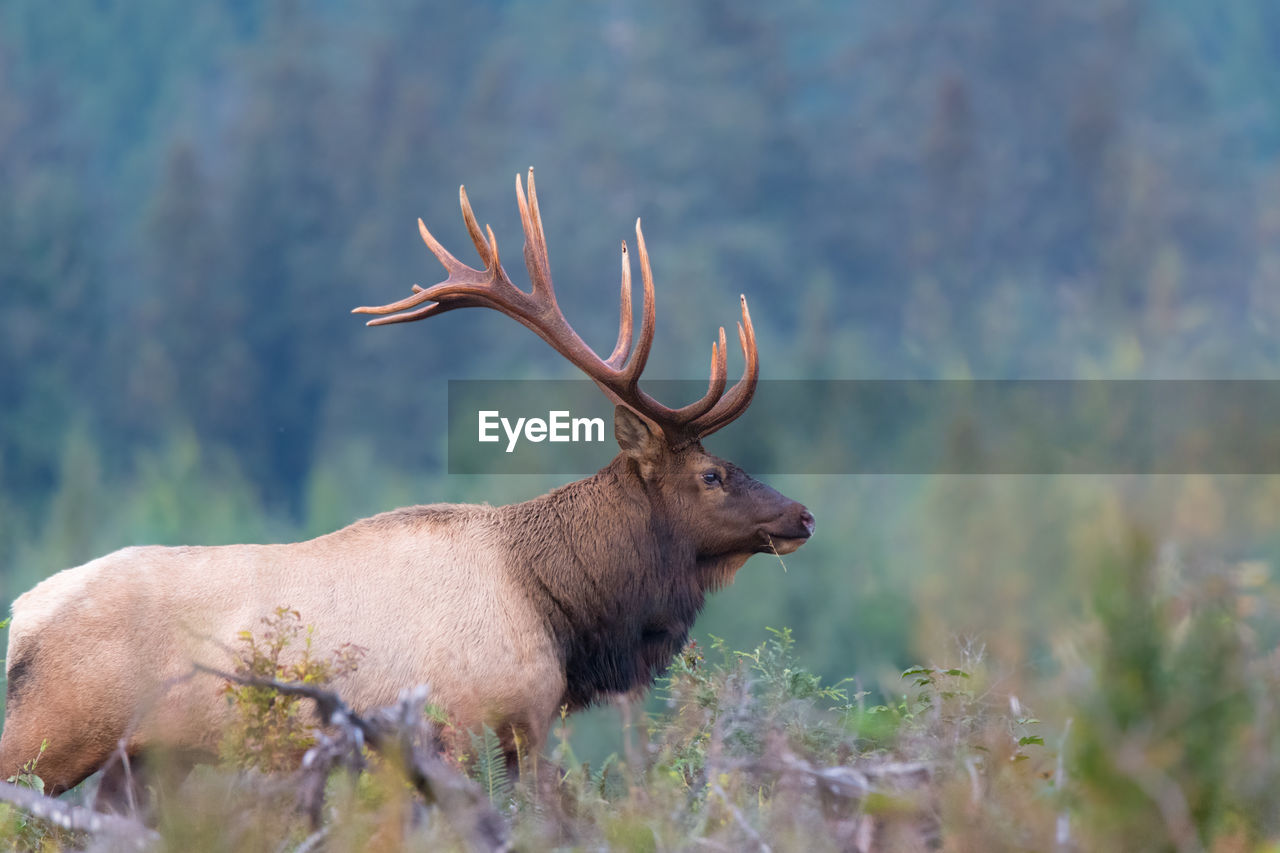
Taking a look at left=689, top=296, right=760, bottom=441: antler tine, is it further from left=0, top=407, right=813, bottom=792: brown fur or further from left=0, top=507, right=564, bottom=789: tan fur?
left=0, top=507, right=564, bottom=789: tan fur

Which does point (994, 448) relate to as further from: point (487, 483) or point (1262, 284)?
point (1262, 284)

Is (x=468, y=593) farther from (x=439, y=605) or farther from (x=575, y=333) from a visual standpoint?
(x=575, y=333)

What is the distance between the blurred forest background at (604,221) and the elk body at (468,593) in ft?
89.4

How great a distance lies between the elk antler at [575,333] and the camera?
6.45m

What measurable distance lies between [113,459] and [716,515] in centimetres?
4896

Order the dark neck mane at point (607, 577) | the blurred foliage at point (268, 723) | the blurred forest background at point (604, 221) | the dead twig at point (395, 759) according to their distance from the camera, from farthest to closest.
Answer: the blurred forest background at point (604, 221) → the dark neck mane at point (607, 577) → the blurred foliage at point (268, 723) → the dead twig at point (395, 759)

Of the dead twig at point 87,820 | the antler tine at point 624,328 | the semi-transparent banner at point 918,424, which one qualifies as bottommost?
the semi-transparent banner at point 918,424

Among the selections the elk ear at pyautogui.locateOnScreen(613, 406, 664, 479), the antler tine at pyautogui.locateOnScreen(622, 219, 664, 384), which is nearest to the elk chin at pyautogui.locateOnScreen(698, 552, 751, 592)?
the elk ear at pyautogui.locateOnScreen(613, 406, 664, 479)

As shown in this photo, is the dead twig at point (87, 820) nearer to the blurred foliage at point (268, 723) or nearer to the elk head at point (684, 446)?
the blurred foliage at point (268, 723)

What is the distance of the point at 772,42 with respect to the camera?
62.4 metres

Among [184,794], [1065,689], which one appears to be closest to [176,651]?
[184,794]

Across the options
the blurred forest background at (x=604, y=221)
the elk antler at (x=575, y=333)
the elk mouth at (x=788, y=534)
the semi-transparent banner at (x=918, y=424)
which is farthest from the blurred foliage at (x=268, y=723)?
the blurred forest background at (x=604, y=221)

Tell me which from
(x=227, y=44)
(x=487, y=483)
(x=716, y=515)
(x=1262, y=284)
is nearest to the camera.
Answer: (x=716, y=515)

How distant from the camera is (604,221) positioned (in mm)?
49938
